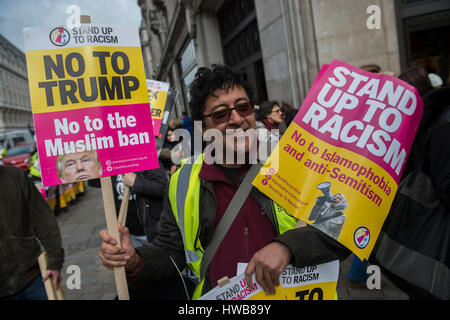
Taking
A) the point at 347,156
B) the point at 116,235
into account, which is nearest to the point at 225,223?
the point at 116,235

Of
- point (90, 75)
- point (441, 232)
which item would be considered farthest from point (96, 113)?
point (441, 232)

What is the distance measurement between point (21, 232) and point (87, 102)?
1334mm

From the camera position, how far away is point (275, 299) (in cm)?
Result: 128

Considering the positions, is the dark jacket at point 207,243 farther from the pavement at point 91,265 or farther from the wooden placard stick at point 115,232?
the pavement at point 91,265

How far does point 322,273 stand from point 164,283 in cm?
83

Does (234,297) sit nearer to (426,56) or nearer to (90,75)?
(90,75)

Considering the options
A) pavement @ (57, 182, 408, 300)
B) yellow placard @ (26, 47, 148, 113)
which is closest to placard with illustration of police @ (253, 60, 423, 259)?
yellow placard @ (26, 47, 148, 113)

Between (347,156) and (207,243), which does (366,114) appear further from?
(207,243)

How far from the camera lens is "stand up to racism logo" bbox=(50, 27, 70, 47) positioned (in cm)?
140

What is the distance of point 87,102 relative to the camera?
4.70ft

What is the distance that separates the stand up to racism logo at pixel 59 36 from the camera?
1402 millimetres

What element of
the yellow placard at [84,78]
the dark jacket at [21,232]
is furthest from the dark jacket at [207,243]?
the dark jacket at [21,232]

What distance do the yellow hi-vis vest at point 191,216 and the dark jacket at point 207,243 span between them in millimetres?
25

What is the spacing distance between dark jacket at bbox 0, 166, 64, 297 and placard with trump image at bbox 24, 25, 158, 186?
1.03m
